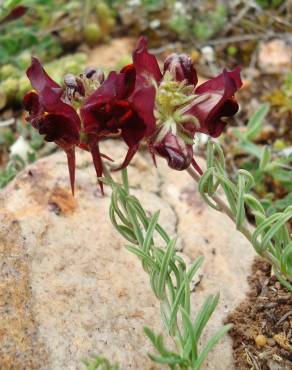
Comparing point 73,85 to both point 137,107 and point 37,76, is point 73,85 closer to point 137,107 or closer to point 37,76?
point 37,76

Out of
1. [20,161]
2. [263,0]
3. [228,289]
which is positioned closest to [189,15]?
[263,0]

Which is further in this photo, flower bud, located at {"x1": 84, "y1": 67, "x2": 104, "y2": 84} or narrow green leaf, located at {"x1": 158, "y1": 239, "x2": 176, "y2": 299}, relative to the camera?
flower bud, located at {"x1": 84, "y1": 67, "x2": 104, "y2": 84}

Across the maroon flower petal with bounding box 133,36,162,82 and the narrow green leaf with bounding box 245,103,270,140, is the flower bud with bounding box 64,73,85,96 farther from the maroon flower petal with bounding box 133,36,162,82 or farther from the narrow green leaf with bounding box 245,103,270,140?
the narrow green leaf with bounding box 245,103,270,140

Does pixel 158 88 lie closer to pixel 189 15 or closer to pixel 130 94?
pixel 130 94

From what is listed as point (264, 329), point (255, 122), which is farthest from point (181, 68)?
point (255, 122)

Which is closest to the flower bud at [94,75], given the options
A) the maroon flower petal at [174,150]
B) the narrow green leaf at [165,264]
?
the maroon flower petal at [174,150]

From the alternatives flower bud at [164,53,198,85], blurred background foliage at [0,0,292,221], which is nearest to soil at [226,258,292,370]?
flower bud at [164,53,198,85]

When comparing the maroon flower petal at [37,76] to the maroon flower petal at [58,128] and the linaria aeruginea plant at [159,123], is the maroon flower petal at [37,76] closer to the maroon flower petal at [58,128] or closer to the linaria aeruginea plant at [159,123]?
the linaria aeruginea plant at [159,123]
